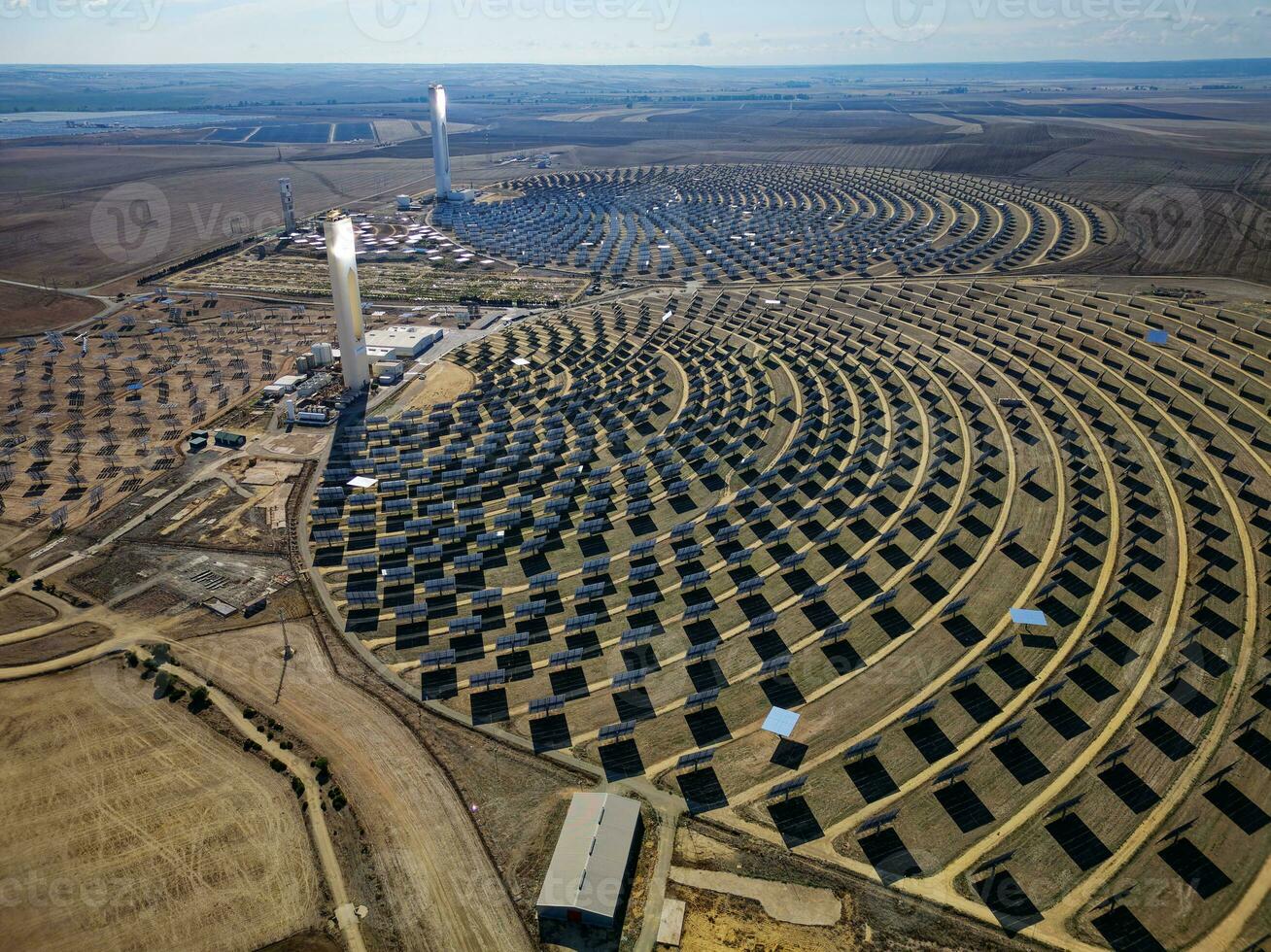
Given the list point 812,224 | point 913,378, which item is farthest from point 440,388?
Answer: point 812,224

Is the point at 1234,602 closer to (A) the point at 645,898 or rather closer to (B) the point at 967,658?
(B) the point at 967,658

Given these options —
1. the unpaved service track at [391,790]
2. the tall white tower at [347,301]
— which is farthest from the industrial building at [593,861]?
the tall white tower at [347,301]

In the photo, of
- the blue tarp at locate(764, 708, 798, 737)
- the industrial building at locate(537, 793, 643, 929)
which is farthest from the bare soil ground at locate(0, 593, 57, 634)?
the blue tarp at locate(764, 708, 798, 737)

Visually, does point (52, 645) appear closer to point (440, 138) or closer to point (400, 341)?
point (400, 341)

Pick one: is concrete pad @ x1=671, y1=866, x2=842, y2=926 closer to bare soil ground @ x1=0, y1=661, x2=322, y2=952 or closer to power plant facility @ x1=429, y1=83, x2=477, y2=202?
bare soil ground @ x1=0, y1=661, x2=322, y2=952

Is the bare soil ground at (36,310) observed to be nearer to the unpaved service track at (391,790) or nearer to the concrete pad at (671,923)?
the unpaved service track at (391,790)

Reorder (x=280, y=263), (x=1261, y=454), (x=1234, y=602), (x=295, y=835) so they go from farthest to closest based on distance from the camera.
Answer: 1. (x=280, y=263)
2. (x=1261, y=454)
3. (x=1234, y=602)
4. (x=295, y=835)

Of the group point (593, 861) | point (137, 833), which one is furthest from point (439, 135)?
point (593, 861)
